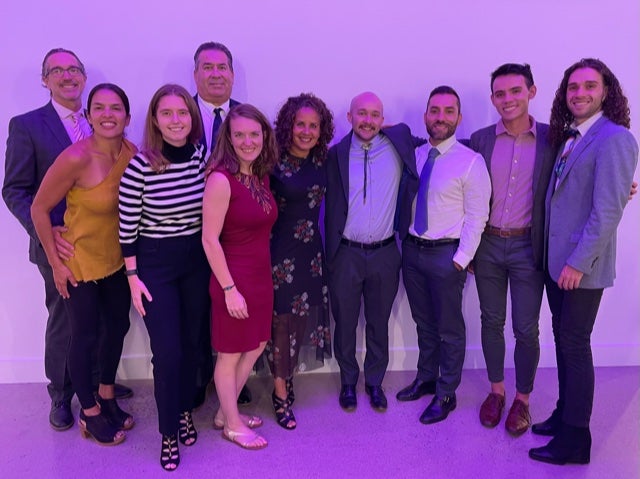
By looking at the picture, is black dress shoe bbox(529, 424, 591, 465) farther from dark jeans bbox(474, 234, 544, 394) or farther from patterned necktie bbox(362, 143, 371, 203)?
patterned necktie bbox(362, 143, 371, 203)

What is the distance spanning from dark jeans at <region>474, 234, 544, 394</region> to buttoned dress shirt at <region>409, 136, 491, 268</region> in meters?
0.15

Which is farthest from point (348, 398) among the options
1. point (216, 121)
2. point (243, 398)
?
point (216, 121)

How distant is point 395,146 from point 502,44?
1.15m

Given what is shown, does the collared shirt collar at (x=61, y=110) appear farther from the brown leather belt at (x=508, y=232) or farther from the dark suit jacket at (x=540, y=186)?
the dark suit jacket at (x=540, y=186)

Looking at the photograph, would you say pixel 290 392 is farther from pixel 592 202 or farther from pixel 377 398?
pixel 592 202

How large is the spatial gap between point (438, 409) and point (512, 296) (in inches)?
31.3

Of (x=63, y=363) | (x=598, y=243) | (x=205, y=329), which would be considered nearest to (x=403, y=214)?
(x=598, y=243)

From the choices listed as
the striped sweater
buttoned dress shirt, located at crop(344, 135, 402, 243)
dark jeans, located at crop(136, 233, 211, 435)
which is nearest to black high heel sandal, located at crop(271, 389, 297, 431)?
dark jeans, located at crop(136, 233, 211, 435)

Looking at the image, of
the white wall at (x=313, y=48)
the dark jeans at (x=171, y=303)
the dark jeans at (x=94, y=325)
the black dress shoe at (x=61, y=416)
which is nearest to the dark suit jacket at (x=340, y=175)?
the white wall at (x=313, y=48)

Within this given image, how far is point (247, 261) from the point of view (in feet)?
7.82

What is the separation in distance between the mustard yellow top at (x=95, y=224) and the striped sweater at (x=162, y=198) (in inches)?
5.8

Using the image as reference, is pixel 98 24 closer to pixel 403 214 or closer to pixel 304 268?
pixel 304 268

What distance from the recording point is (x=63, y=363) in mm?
2855

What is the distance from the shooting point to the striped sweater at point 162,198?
2.18m
